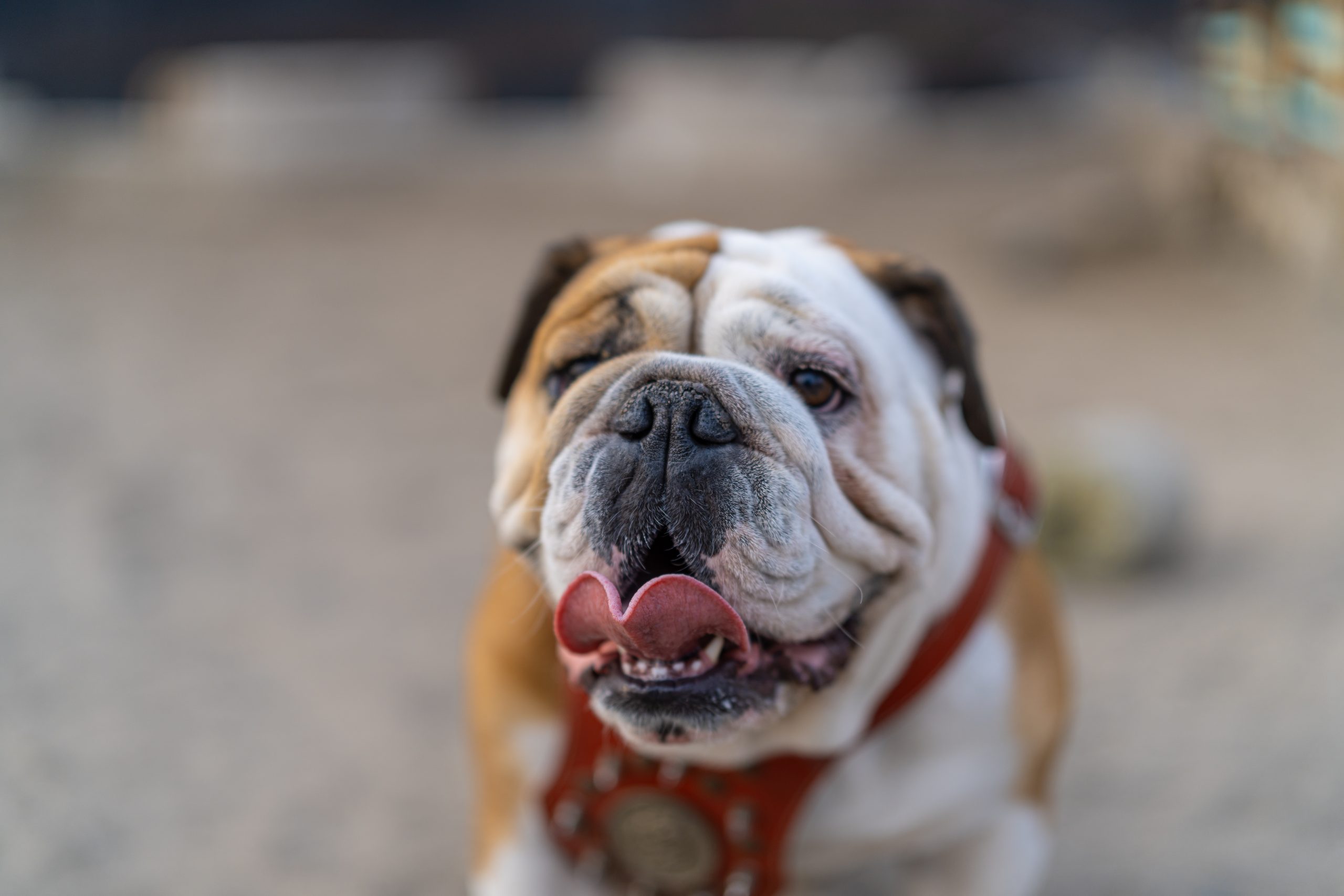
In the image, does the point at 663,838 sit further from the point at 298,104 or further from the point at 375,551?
the point at 298,104

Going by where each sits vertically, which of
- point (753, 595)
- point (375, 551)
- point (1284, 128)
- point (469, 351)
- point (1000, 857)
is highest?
point (1284, 128)

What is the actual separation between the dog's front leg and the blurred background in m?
0.36

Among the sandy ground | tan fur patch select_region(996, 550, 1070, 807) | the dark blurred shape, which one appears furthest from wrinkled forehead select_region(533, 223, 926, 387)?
the dark blurred shape

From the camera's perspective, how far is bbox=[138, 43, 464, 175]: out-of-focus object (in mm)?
7086

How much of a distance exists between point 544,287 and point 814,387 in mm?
389

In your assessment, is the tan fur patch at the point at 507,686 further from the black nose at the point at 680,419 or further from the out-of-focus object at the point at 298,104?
the out-of-focus object at the point at 298,104

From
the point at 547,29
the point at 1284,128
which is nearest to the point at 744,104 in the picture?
the point at 547,29

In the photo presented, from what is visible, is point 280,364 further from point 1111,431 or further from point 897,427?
point 897,427

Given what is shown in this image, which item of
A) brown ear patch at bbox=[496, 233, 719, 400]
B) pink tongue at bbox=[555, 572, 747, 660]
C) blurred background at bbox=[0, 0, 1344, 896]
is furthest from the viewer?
blurred background at bbox=[0, 0, 1344, 896]

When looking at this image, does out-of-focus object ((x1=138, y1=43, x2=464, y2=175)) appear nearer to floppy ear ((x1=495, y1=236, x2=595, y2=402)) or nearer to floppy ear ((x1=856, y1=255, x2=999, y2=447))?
floppy ear ((x1=495, y1=236, x2=595, y2=402))

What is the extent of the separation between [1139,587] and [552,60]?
591 cm

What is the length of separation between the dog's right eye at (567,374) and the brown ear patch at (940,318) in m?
0.35

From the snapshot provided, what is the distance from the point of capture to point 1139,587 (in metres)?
2.82

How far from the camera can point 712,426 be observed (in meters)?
1.21
